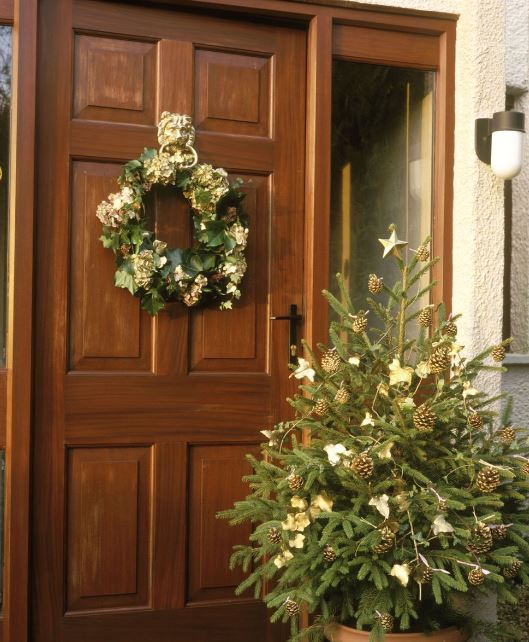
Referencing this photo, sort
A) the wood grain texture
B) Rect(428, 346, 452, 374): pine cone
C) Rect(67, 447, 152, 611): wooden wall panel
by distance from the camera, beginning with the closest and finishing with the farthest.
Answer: Rect(428, 346, 452, 374): pine cone → the wood grain texture → Rect(67, 447, 152, 611): wooden wall panel

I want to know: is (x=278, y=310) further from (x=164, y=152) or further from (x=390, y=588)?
(x=390, y=588)

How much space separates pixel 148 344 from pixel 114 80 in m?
1.04

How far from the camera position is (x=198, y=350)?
11.3 ft

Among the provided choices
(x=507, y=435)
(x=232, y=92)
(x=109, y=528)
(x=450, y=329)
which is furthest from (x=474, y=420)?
(x=232, y=92)

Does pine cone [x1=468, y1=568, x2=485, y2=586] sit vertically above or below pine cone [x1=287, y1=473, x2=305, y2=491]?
below

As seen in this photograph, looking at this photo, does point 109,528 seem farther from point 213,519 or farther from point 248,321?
point 248,321

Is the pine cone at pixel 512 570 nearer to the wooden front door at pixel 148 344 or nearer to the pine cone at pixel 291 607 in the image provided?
the pine cone at pixel 291 607

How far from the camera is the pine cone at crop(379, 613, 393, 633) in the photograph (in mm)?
2670

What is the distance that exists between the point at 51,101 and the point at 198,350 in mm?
1114

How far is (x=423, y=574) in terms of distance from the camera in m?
2.69

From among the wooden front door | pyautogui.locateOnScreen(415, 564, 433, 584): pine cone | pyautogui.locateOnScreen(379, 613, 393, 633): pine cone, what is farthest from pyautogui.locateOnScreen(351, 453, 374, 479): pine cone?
the wooden front door

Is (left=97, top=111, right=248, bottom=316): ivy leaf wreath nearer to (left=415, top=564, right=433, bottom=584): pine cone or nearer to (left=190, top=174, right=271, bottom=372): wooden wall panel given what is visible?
(left=190, top=174, right=271, bottom=372): wooden wall panel

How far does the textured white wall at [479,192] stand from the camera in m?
3.55

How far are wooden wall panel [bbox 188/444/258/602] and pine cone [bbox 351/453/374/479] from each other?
849 mm
